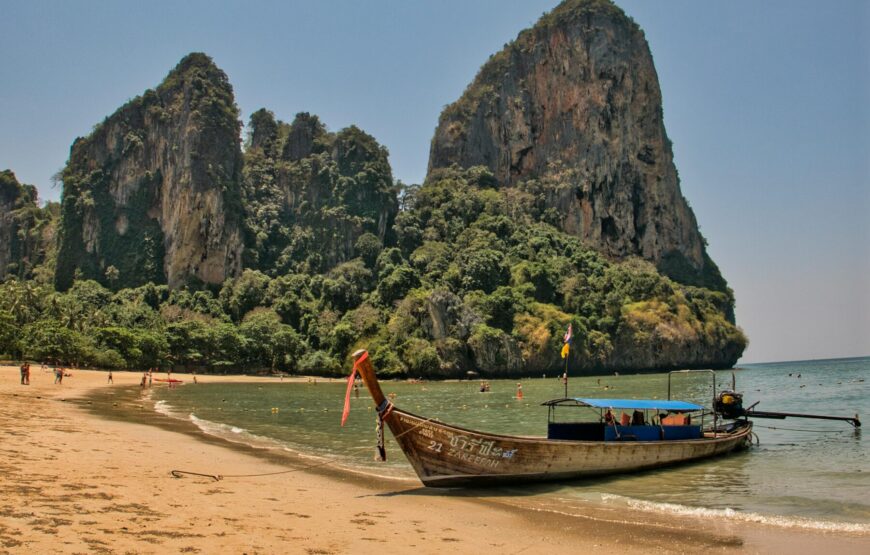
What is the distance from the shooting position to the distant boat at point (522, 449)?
1442 centimetres

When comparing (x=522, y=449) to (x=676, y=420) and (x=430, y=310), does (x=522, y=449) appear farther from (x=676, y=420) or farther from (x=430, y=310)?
(x=430, y=310)

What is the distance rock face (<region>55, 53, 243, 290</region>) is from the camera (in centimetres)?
11238

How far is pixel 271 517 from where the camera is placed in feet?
36.3

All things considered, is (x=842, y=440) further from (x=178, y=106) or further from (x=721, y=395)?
(x=178, y=106)

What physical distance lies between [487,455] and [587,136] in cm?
12175

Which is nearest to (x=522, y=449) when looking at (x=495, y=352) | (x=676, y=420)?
(x=676, y=420)

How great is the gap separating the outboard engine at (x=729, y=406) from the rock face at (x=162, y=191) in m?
99.2

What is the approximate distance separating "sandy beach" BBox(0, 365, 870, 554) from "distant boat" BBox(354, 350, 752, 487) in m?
0.69

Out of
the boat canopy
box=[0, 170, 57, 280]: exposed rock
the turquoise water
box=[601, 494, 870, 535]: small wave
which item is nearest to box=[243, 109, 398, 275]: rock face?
box=[0, 170, 57, 280]: exposed rock

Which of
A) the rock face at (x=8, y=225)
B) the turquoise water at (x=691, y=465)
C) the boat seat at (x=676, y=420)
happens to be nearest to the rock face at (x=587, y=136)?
the rock face at (x=8, y=225)

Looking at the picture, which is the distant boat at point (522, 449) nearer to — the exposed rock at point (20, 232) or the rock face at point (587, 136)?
the rock face at point (587, 136)

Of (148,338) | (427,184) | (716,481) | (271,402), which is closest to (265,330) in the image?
(148,338)

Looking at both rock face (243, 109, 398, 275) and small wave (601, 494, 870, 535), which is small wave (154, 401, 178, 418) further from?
rock face (243, 109, 398, 275)

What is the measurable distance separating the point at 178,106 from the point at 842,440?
11518cm
